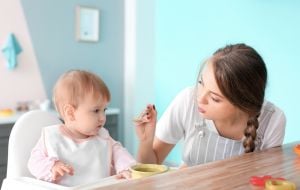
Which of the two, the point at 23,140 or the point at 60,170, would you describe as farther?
the point at 23,140

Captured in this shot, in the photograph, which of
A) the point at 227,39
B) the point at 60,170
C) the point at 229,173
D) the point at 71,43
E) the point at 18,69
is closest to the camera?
the point at 229,173

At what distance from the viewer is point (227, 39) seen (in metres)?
3.53

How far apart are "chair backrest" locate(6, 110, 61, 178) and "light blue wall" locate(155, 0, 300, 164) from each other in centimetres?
177

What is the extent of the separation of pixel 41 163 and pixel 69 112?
207 mm

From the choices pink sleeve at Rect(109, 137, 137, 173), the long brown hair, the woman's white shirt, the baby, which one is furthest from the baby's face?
the long brown hair

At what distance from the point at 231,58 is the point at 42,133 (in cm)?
64

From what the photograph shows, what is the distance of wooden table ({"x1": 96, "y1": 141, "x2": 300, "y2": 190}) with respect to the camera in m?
0.81

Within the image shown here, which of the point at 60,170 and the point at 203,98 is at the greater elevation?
the point at 203,98

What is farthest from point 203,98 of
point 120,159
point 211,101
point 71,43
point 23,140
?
point 71,43

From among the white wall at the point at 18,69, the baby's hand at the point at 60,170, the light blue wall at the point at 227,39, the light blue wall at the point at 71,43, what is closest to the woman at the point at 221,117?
the baby's hand at the point at 60,170

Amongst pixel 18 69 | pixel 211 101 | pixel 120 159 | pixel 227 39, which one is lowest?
pixel 120 159

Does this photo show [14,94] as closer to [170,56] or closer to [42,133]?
[170,56]

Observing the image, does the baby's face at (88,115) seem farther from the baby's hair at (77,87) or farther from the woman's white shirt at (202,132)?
the woman's white shirt at (202,132)

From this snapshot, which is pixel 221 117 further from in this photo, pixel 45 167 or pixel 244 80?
pixel 45 167
